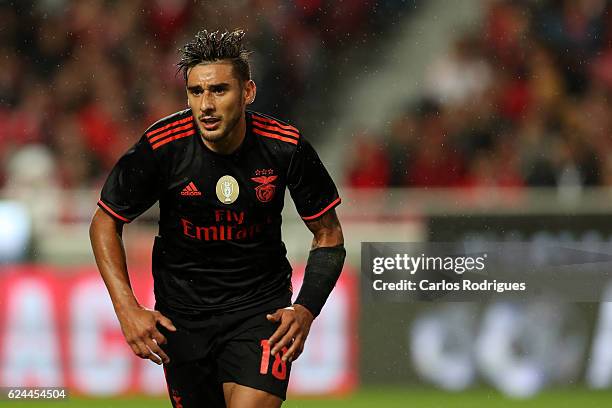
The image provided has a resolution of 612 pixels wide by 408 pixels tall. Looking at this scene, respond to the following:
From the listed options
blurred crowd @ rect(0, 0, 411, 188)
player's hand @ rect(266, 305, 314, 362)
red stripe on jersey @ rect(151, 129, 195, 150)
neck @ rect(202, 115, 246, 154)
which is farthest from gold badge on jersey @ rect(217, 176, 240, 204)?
blurred crowd @ rect(0, 0, 411, 188)

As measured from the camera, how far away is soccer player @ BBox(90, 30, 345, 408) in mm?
4812

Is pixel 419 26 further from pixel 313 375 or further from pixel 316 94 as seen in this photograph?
pixel 313 375

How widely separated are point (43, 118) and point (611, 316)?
17.4 feet

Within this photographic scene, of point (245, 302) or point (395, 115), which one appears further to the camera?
point (395, 115)

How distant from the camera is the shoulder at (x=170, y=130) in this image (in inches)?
191

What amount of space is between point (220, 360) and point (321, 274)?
0.53 m

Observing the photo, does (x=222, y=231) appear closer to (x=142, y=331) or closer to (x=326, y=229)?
(x=326, y=229)

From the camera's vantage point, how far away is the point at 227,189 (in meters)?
4.90

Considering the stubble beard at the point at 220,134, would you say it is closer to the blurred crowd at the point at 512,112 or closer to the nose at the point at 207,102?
the nose at the point at 207,102

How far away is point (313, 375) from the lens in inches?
317

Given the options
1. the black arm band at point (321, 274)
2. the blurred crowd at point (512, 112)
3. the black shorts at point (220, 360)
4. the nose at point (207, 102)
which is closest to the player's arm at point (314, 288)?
the black arm band at point (321, 274)

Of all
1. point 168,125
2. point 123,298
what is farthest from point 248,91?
point 123,298

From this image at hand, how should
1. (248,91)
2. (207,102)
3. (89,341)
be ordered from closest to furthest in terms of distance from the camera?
(207,102)
(248,91)
(89,341)

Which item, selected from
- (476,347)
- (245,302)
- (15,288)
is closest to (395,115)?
(476,347)
